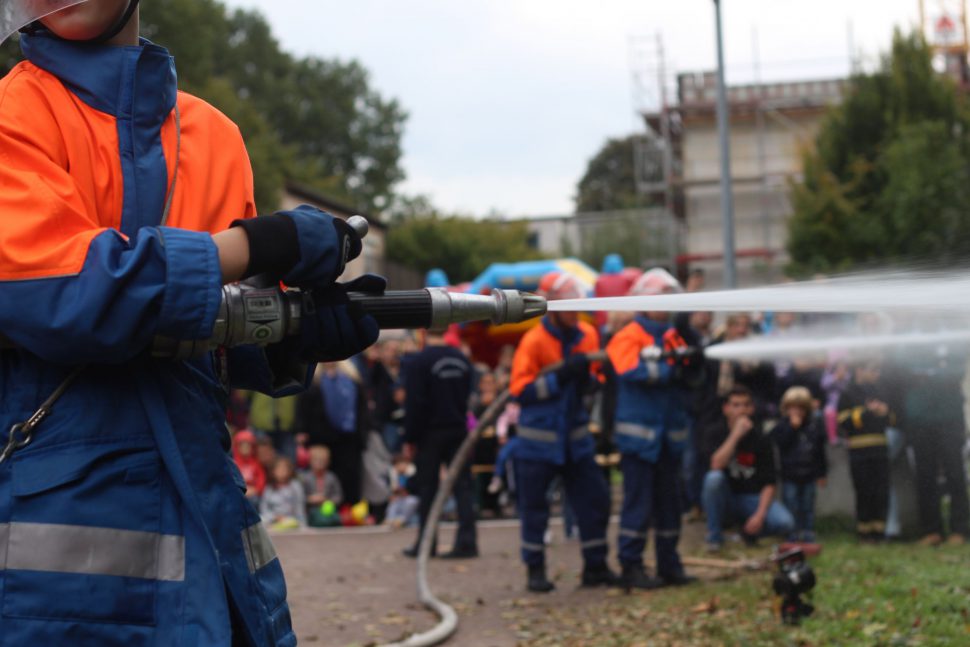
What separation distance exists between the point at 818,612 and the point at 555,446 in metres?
2.60

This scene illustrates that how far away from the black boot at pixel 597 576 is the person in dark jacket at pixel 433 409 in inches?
86.7

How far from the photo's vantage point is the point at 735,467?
37.3 ft

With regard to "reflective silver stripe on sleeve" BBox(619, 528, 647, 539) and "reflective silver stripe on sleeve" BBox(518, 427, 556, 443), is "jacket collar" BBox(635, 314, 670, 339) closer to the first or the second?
"reflective silver stripe on sleeve" BBox(518, 427, 556, 443)

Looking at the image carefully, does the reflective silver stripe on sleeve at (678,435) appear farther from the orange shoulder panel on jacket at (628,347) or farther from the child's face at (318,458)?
the child's face at (318,458)

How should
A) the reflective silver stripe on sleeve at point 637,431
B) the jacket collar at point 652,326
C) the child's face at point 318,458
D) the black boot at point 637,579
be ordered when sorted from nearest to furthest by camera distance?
1. the black boot at point 637,579
2. the reflective silver stripe on sleeve at point 637,431
3. the jacket collar at point 652,326
4. the child's face at point 318,458

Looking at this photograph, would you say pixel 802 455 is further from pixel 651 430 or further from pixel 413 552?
pixel 413 552

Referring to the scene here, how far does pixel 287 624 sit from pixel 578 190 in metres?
66.0

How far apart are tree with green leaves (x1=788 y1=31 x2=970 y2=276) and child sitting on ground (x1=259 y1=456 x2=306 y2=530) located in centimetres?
1365

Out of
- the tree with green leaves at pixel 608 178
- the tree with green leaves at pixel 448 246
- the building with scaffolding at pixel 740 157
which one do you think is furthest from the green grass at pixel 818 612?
the tree with green leaves at pixel 608 178

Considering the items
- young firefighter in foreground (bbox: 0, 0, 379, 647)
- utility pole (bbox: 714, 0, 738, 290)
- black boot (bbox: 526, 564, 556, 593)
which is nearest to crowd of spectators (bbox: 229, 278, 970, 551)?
black boot (bbox: 526, 564, 556, 593)

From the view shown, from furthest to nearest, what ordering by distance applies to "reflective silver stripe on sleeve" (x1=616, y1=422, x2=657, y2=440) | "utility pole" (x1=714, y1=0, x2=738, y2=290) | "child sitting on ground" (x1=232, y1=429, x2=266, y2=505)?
"utility pole" (x1=714, y1=0, x2=738, y2=290) → "child sitting on ground" (x1=232, y1=429, x2=266, y2=505) → "reflective silver stripe on sleeve" (x1=616, y1=422, x2=657, y2=440)

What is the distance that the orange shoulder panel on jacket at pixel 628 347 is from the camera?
30.6 feet

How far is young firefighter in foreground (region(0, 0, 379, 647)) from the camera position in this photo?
210 cm

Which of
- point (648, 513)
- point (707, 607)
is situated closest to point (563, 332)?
point (648, 513)
